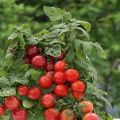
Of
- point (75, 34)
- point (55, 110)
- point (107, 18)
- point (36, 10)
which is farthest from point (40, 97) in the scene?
point (36, 10)

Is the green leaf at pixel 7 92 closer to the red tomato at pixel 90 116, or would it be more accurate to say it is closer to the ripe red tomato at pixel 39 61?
the ripe red tomato at pixel 39 61

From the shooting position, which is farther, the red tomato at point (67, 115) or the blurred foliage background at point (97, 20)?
the blurred foliage background at point (97, 20)

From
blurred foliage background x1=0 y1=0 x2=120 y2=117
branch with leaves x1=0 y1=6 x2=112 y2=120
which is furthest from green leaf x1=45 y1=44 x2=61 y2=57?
blurred foliage background x1=0 y1=0 x2=120 y2=117

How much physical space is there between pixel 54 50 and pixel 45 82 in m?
0.09

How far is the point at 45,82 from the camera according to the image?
1371 mm

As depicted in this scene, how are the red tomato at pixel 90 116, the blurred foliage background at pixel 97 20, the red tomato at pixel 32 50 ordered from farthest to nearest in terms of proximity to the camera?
1. the blurred foliage background at pixel 97 20
2. the red tomato at pixel 32 50
3. the red tomato at pixel 90 116

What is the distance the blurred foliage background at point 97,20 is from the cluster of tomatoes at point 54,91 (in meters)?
2.94

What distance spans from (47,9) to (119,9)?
360 cm

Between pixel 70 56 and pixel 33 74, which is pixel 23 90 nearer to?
pixel 33 74

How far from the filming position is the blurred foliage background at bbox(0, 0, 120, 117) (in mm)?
4492

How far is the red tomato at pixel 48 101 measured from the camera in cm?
136

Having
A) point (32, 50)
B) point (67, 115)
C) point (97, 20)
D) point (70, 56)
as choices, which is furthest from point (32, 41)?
point (97, 20)

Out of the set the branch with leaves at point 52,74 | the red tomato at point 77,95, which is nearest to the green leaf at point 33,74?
the branch with leaves at point 52,74

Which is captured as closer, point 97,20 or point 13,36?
point 13,36
